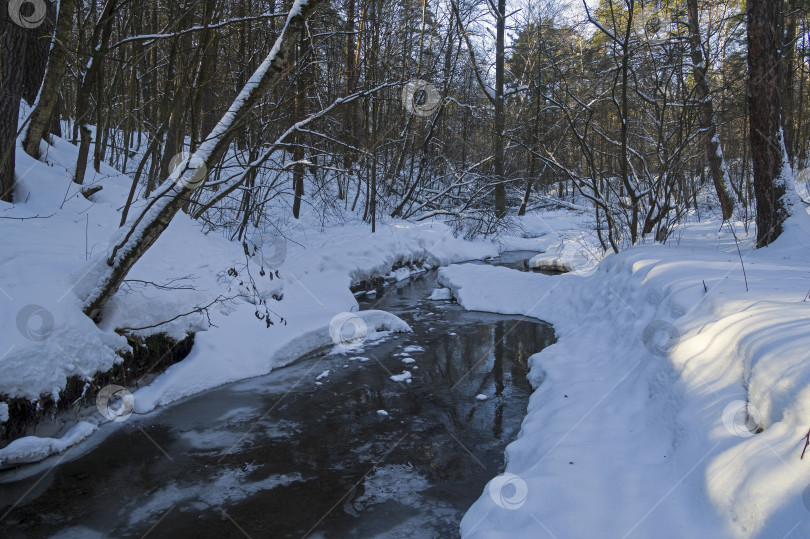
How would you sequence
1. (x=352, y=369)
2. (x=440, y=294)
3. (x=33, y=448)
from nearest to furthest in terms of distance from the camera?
(x=33, y=448), (x=352, y=369), (x=440, y=294)

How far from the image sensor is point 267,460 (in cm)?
407

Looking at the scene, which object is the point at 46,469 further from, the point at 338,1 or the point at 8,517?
the point at 338,1

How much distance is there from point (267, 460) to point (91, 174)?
22.3ft

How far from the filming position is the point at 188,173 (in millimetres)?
4438

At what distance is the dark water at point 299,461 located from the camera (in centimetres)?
333

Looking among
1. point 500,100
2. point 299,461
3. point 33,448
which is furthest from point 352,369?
point 500,100

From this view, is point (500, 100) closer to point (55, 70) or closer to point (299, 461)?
point (55, 70)

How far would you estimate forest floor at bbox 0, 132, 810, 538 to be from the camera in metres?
2.53

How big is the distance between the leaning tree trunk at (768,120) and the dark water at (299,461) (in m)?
4.09

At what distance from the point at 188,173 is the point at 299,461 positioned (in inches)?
98.7

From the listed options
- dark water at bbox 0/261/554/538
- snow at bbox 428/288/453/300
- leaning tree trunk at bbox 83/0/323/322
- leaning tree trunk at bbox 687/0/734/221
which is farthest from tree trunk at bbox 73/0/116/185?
leaning tree trunk at bbox 687/0/734/221

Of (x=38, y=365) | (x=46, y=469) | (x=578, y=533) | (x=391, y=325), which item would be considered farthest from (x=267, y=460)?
(x=391, y=325)

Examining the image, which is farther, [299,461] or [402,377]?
[402,377]

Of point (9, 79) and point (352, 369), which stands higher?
point (9, 79)
